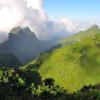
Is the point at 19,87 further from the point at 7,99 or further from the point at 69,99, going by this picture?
the point at 7,99

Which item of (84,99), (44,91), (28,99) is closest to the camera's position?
(28,99)

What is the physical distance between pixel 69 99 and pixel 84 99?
12.0 m

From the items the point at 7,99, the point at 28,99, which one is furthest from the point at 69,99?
the point at 7,99

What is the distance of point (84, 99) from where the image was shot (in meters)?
121

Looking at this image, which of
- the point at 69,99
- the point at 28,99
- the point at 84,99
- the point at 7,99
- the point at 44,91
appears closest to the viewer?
the point at 7,99

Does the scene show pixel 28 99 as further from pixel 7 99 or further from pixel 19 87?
pixel 19 87

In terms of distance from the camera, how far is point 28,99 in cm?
11144

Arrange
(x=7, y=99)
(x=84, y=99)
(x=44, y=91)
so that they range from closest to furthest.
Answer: (x=7, y=99) < (x=84, y=99) < (x=44, y=91)

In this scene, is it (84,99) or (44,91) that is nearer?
(84,99)

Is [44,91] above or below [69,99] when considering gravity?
above

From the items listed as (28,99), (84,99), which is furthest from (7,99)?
(84,99)

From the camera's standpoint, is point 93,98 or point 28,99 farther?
point 93,98

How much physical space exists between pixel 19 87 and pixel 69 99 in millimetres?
63083

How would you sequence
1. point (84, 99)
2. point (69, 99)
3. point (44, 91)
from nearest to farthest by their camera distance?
1. point (84, 99)
2. point (69, 99)
3. point (44, 91)
